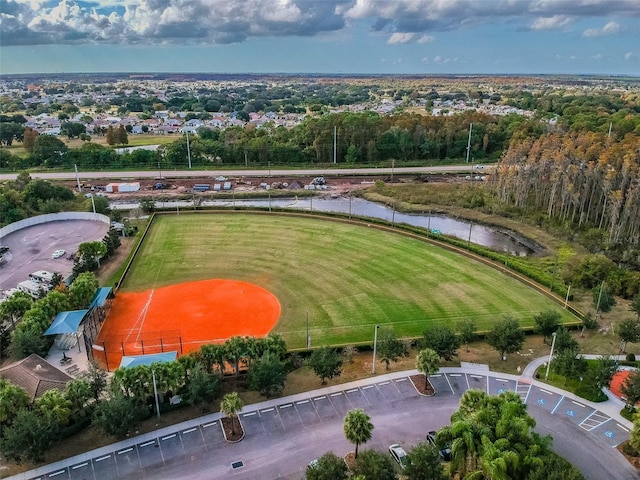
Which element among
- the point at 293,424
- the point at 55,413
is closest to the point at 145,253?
the point at 55,413

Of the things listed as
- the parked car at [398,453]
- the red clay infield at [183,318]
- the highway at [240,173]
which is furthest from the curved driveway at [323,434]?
the highway at [240,173]

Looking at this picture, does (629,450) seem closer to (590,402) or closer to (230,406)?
(590,402)

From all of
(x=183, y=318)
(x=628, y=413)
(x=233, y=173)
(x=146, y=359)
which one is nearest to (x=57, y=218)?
(x=183, y=318)

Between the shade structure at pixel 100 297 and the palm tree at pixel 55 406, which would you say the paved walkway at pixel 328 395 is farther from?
the shade structure at pixel 100 297

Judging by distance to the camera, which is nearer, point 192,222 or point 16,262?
point 16,262

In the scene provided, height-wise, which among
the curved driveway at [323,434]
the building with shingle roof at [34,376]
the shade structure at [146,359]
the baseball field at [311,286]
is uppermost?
the shade structure at [146,359]

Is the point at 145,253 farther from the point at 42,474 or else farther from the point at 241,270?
the point at 42,474
